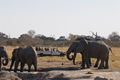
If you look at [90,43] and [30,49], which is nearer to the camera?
[30,49]

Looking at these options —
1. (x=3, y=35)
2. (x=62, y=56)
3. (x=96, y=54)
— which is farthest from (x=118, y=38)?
(x=96, y=54)

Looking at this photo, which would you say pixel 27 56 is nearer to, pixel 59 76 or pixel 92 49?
pixel 59 76

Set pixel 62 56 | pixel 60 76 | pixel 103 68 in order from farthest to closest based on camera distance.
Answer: pixel 62 56
pixel 103 68
pixel 60 76

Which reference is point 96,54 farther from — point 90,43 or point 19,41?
point 19,41

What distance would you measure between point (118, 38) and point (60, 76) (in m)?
107

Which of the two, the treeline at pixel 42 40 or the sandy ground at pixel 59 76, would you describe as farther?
the treeline at pixel 42 40

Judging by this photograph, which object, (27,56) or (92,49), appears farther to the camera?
(92,49)

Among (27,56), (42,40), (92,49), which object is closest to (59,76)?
(27,56)

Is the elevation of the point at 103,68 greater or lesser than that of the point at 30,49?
lesser

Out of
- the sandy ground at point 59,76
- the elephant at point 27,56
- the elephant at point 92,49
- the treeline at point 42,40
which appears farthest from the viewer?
the treeline at point 42,40

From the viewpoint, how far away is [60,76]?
17562mm

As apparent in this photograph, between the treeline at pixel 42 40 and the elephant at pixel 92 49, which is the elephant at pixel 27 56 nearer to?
the elephant at pixel 92 49

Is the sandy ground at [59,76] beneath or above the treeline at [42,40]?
beneath

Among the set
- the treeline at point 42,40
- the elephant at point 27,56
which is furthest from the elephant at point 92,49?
the treeline at point 42,40
